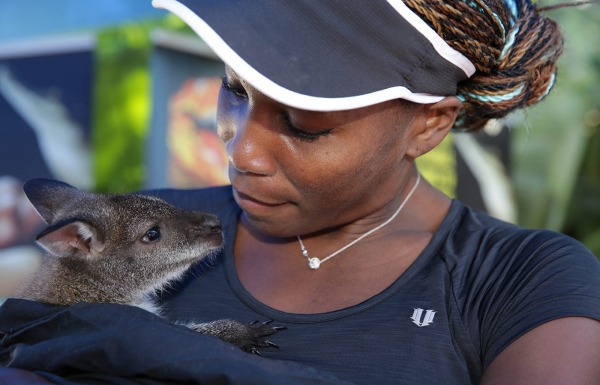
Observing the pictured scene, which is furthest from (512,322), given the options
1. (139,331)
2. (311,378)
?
(139,331)

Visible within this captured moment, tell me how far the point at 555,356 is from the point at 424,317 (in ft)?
1.41

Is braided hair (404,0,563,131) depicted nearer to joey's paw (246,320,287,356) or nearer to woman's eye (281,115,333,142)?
woman's eye (281,115,333,142)

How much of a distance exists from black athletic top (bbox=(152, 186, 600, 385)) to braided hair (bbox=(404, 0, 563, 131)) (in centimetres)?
49

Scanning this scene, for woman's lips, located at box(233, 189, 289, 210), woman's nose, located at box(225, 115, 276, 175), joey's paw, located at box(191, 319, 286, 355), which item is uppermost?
woman's nose, located at box(225, 115, 276, 175)

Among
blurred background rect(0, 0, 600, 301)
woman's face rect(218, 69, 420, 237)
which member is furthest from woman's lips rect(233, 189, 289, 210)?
blurred background rect(0, 0, 600, 301)

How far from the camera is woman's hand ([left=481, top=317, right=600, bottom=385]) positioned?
204 centimetres

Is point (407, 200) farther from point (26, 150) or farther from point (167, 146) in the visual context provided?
point (26, 150)

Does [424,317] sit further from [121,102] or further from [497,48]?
[121,102]

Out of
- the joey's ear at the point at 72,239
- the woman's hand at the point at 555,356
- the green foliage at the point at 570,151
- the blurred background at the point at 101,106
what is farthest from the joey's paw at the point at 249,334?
the blurred background at the point at 101,106

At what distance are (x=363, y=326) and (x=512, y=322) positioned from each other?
48 centimetres

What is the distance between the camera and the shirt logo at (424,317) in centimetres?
230

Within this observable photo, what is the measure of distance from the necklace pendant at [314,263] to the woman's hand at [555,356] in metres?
0.84

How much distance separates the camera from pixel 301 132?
7.52 feet

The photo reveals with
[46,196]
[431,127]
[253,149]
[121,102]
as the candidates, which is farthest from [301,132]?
[121,102]
